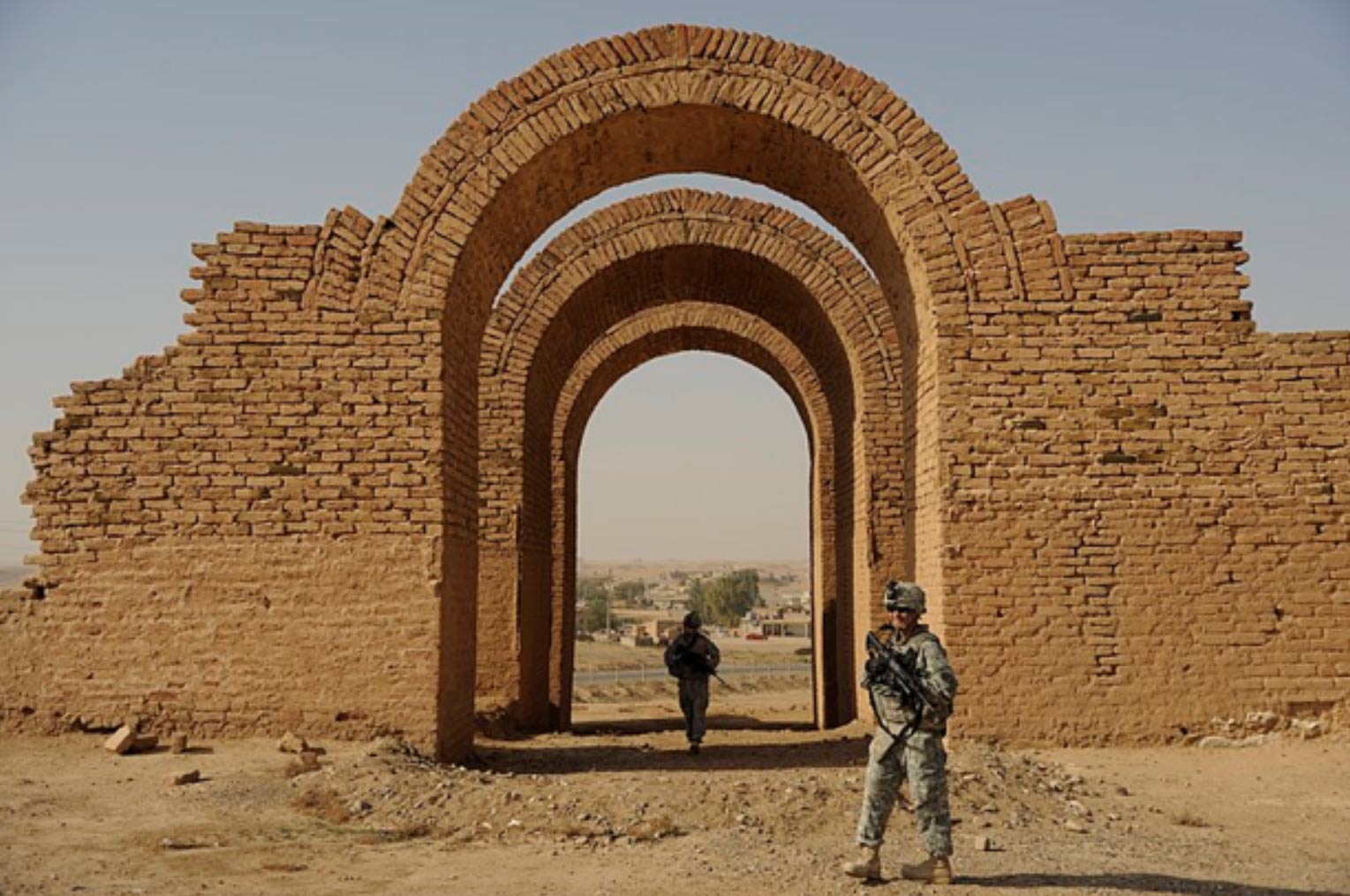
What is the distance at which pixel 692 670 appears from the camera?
12242 millimetres

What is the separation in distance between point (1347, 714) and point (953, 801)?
3647mm

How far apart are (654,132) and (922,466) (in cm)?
373

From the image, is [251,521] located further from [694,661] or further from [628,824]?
[694,661]

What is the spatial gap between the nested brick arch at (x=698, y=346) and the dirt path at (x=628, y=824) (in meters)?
6.96

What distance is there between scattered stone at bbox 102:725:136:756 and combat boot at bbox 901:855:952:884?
5648 mm

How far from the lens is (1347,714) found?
868cm

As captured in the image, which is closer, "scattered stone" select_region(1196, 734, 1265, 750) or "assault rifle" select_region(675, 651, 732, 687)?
"scattered stone" select_region(1196, 734, 1265, 750)

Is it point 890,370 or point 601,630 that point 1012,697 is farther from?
point 601,630

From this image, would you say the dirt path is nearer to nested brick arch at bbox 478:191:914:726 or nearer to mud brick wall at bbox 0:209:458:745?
mud brick wall at bbox 0:209:458:745

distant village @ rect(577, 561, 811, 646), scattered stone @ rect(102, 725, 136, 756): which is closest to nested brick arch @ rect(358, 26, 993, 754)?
scattered stone @ rect(102, 725, 136, 756)

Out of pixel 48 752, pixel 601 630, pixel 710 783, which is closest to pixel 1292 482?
pixel 710 783

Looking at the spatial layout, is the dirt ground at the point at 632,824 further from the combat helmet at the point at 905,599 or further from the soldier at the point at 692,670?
the soldier at the point at 692,670

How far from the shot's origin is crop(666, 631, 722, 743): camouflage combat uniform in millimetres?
12148

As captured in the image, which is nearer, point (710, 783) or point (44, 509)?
point (710, 783)
